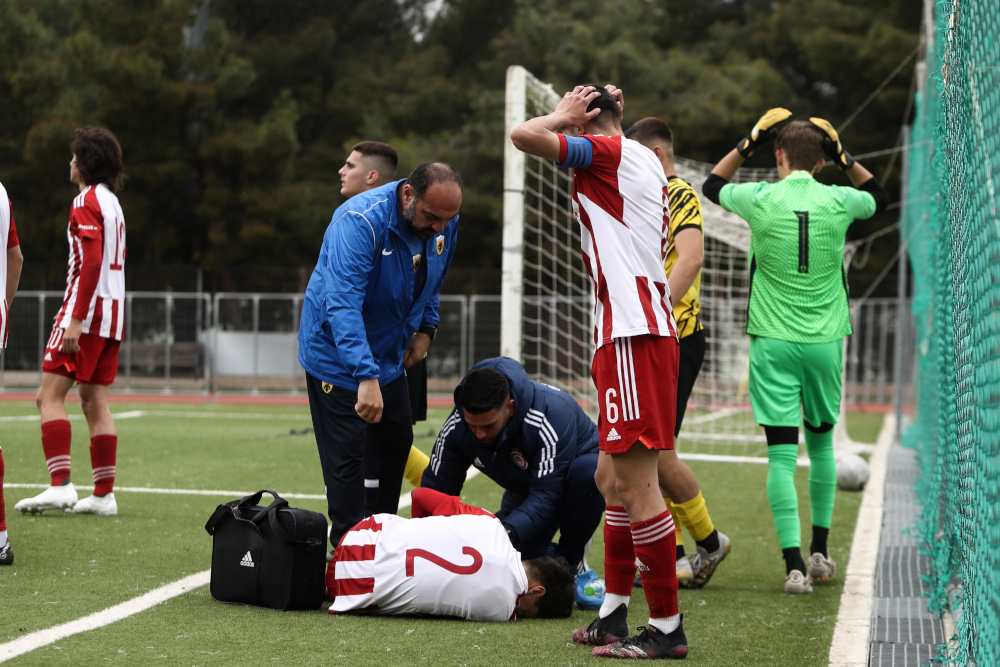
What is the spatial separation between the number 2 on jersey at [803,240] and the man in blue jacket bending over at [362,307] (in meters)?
1.73

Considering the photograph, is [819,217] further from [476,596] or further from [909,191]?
[909,191]

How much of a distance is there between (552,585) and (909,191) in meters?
11.2

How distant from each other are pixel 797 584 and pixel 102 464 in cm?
399

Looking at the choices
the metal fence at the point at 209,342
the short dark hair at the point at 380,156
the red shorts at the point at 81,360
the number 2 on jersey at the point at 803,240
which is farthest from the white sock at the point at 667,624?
the metal fence at the point at 209,342

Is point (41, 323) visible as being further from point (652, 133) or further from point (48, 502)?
point (652, 133)

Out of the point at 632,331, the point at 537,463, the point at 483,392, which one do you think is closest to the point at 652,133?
the point at 483,392

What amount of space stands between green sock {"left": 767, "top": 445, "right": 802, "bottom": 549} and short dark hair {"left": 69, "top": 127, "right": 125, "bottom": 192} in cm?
397

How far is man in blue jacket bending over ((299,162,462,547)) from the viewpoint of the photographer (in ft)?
13.9

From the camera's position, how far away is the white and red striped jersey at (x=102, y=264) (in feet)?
19.8

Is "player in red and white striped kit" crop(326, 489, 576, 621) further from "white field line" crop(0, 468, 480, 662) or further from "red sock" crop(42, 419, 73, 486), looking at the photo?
"red sock" crop(42, 419, 73, 486)

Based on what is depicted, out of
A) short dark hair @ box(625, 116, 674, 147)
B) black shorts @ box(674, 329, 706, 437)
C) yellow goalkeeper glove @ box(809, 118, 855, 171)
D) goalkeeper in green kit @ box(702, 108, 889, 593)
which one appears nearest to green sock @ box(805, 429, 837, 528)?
goalkeeper in green kit @ box(702, 108, 889, 593)

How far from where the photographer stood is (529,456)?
15.1 feet

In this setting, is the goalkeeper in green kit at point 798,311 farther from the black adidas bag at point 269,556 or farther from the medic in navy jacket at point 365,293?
the black adidas bag at point 269,556

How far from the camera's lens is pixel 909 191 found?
45.3ft
